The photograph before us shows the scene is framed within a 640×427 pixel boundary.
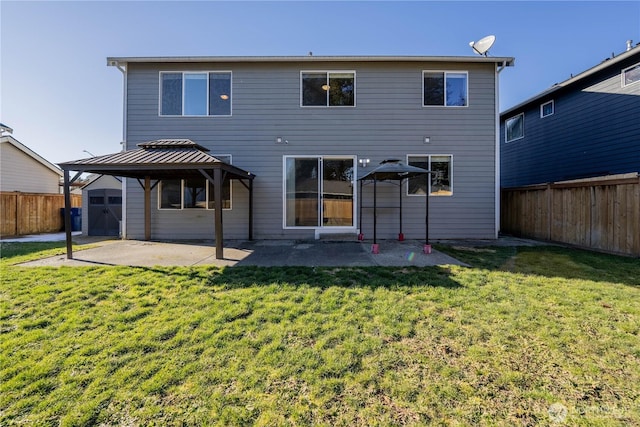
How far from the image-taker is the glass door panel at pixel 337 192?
802 centimetres

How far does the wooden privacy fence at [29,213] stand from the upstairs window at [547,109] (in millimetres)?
21229

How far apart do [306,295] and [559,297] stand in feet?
11.1

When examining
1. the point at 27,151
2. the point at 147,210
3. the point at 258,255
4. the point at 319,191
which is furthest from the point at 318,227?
the point at 27,151

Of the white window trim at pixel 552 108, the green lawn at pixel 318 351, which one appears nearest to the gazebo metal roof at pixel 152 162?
the green lawn at pixel 318 351

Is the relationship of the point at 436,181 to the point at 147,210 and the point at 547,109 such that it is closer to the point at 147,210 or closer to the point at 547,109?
the point at 547,109

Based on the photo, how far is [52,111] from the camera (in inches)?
504

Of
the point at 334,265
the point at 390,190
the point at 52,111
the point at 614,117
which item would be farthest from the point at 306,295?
the point at 52,111

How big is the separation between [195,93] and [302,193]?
4523 millimetres

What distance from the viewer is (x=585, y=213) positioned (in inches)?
268

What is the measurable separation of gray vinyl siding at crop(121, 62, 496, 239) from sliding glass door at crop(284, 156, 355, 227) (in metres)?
0.25

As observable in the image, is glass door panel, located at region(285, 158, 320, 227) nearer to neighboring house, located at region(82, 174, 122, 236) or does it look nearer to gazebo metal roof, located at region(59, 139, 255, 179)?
gazebo metal roof, located at region(59, 139, 255, 179)

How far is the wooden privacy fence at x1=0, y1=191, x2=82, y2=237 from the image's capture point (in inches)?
381

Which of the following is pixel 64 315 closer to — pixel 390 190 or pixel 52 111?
pixel 390 190

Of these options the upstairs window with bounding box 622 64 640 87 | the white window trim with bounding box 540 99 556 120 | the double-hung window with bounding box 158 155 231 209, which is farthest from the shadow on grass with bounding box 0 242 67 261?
the white window trim with bounding box 540 99 556 120
